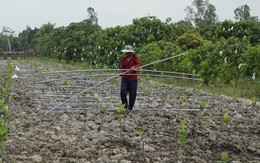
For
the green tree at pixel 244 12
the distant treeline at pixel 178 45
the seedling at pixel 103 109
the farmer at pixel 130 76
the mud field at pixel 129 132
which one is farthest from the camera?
the green tree at pixel 244 12

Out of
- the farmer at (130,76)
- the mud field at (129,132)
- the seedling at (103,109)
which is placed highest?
the farmer at (130,76)

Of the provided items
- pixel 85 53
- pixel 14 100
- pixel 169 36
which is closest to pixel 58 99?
pixel 14 100

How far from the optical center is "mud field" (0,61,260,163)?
5.14 m

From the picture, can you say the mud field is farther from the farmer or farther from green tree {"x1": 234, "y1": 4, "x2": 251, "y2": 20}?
green tree {"x1": 234, "y1": 4, "x2": 251, "y2": 20}

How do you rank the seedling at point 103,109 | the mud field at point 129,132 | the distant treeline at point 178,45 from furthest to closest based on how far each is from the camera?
the distant treeline at point 178,45 < the seedling at point 103,109 < the mud field at point 129,132

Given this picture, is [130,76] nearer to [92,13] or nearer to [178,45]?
[178,45]

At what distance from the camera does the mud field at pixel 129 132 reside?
5.14 metres

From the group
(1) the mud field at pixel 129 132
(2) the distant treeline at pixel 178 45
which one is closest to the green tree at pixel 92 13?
(2) the distant treeline at pixel 178 45

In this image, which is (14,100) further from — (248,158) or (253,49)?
(253,49)

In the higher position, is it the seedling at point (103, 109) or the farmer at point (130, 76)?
the farmer at point (130, 76)

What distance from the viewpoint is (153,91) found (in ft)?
39.4

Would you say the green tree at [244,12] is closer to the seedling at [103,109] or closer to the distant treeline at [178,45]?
the distant treeline at [178,45]

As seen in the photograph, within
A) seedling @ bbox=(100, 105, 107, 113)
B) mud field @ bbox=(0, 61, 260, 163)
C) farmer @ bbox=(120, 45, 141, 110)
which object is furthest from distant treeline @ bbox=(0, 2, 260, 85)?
seedling @ bbox=(100, 105, 107, 113)

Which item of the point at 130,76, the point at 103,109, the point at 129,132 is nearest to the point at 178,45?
the point at 130,76
